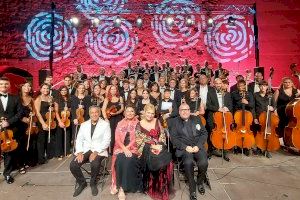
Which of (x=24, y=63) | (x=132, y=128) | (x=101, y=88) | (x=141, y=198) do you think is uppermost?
(x=24, y=63)

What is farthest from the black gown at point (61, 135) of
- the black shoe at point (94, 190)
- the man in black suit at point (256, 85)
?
the man in black suit at point (256, 85)

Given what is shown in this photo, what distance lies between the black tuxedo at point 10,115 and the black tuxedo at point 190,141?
7.05 feet

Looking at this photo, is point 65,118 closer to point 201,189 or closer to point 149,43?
point 201,189

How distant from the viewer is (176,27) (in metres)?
9.95

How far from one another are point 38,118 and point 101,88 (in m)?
1.55

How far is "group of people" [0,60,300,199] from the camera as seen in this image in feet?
11.1

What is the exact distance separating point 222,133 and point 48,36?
307 inches

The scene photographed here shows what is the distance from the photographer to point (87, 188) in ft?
11.8

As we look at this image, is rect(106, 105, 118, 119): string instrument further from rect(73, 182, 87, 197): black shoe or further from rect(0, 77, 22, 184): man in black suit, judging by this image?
rect(73, 182, 87, 197): black shoe

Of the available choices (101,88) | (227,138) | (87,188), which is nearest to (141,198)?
(87,188)

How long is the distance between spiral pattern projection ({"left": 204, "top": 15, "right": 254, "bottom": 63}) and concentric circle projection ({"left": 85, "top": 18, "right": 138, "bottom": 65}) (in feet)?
8.94

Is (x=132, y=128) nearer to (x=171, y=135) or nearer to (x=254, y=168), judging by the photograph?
(x=171, y=135)

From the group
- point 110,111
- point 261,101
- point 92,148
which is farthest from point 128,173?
point 261,101

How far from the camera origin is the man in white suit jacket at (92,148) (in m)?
3.46
